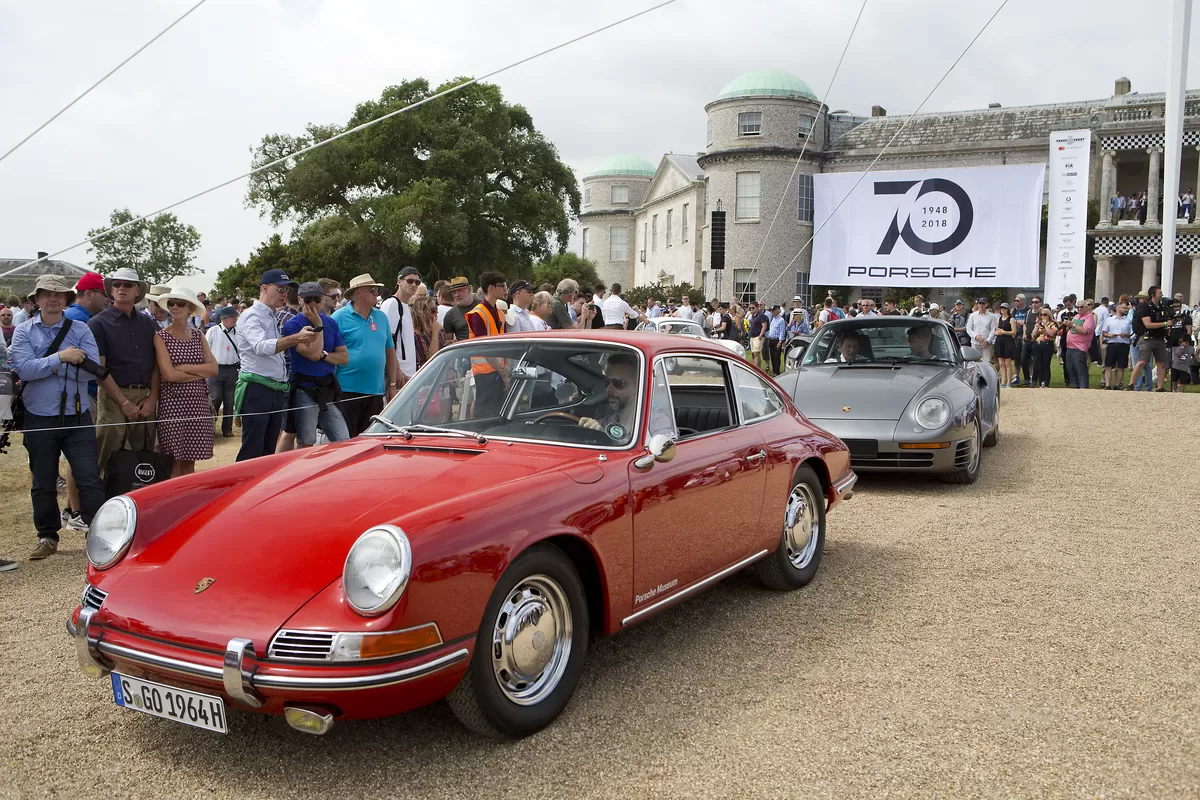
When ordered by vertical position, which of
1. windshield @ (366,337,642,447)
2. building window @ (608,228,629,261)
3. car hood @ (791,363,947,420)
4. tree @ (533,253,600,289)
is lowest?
car hood @ (791,363,947,420)

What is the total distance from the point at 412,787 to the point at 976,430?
22.3 feet

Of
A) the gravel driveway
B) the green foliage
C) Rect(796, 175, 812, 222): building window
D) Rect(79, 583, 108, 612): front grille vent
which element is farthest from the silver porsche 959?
Rect(796, 175, 812, 222): building window

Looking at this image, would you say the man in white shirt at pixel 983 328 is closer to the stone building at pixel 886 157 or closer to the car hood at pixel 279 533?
the car hood at pixel 279 533

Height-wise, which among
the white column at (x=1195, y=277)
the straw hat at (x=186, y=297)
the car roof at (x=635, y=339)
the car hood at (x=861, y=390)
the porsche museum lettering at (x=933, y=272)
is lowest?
the car hood at (x=861, y=390)

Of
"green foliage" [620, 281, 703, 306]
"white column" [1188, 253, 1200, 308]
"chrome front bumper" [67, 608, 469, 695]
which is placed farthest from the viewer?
"green foliage" [620, 281, 703, 306]

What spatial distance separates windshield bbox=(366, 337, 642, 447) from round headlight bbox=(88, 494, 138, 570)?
3.82ft

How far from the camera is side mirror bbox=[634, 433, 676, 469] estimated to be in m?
3.99

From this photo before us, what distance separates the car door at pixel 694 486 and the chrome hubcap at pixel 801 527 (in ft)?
1.71

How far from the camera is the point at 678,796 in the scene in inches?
119

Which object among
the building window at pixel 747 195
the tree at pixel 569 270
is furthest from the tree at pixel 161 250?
the building window at pixel 747 195

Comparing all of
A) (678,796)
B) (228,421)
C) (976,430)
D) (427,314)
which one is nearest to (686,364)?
(678,796)

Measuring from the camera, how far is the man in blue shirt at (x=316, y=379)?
7.02 metres

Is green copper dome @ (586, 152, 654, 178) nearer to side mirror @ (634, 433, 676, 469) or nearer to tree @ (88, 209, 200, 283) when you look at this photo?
tree @ (88, 209, 200, 283)

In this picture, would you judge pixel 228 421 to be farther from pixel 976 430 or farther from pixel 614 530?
pixel 614 530
